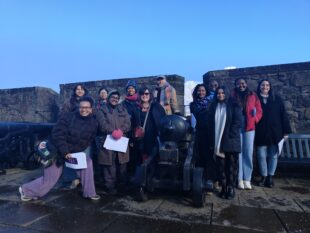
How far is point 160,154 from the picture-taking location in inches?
152

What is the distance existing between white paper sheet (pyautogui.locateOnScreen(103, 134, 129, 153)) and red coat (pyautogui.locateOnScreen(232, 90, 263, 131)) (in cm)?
180

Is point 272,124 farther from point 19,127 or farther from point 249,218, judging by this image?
point 19,127

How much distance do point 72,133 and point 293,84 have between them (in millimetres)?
4710

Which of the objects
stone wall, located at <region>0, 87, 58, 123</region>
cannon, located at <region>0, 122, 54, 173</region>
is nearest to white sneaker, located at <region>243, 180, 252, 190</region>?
cannon, located at <region>0, 122, 54, 173</region>

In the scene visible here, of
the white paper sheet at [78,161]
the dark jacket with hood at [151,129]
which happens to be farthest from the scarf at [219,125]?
the white paper sheet at [78,161]

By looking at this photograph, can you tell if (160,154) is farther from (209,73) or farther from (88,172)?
(209,73)

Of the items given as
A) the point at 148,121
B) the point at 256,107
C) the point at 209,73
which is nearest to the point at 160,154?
the point at 148,121

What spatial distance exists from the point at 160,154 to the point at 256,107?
1711 millimetres

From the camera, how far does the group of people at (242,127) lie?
4.05 metres

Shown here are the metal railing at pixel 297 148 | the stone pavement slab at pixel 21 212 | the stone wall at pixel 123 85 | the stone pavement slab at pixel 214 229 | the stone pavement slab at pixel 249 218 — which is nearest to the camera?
the stone pavement slab at pixel 214 229

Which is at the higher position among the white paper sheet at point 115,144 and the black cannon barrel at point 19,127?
the black cannon barrel at point 19,127

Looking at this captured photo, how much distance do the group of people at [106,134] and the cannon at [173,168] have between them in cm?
27

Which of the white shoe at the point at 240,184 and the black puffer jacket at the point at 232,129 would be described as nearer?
the black puffer jacket at the point at 232,129

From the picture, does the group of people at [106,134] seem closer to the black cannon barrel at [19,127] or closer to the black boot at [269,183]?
the black boot at [269,183]
